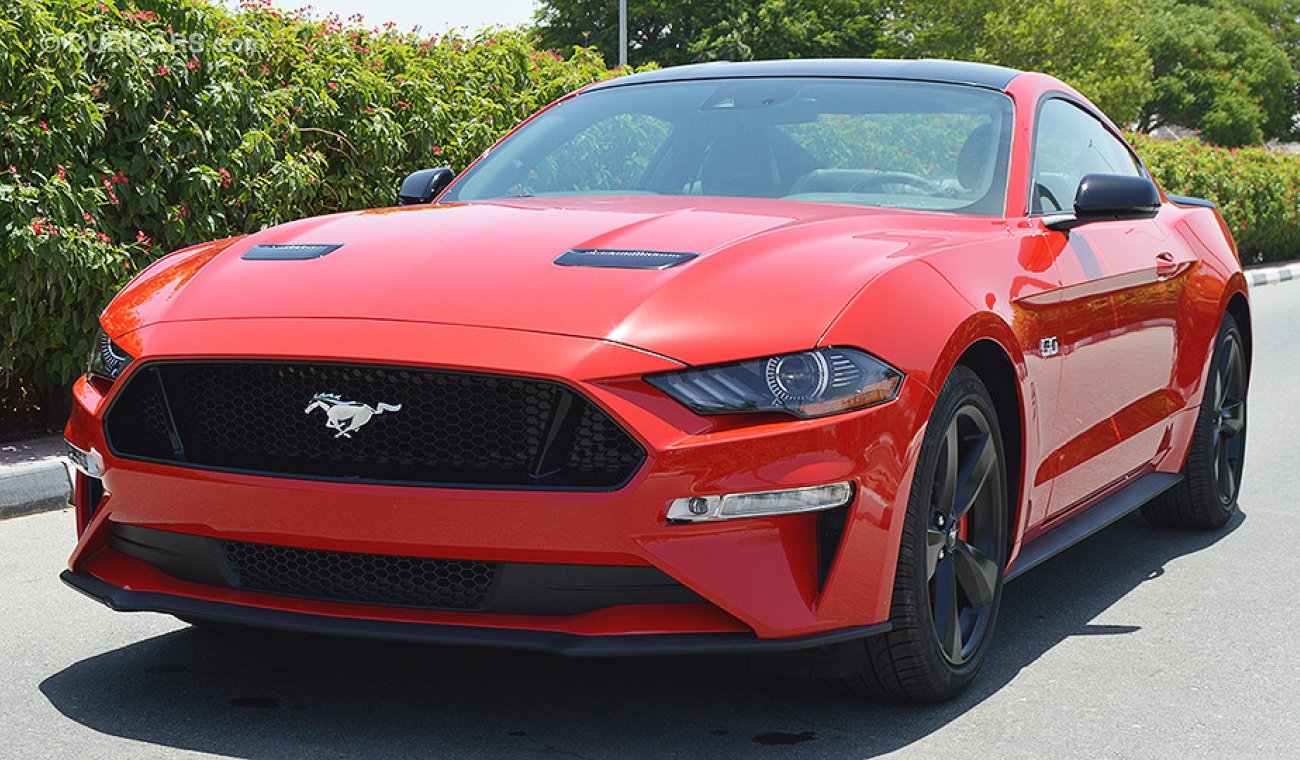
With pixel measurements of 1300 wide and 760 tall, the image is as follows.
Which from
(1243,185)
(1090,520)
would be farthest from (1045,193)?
(1243,185)

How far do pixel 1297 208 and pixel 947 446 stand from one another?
84.4ft

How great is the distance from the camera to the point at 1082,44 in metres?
64.8

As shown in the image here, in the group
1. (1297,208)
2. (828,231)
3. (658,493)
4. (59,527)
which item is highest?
(828,231)

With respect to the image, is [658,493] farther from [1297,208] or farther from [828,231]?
[1297,208]

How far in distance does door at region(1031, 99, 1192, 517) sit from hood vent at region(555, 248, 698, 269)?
3.82 feet

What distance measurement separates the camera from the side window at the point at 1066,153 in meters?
5.12

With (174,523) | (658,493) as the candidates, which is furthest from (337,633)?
(658,493)

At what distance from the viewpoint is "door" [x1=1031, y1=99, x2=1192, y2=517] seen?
15.5 ft

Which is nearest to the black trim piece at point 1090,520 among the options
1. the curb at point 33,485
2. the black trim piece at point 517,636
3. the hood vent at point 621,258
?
the black trim piece at point 517,636

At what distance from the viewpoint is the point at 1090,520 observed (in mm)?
5078

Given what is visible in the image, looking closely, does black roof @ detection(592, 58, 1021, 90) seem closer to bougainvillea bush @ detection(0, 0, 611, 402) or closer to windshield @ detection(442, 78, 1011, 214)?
windshield @ detection(442, 78, 1011, 214)

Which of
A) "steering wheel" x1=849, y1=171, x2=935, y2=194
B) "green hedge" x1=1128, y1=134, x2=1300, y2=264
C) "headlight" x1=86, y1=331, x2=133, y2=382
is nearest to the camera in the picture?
"headlight" x1=86, y1=331, x2=133, y2=382

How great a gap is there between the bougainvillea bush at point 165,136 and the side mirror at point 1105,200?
14.3 ft

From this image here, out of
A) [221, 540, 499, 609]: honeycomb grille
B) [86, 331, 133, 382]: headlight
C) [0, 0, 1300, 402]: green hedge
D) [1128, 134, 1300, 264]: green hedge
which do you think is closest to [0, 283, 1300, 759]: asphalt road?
[221, 540, 499, 609]: honeycomb grille
